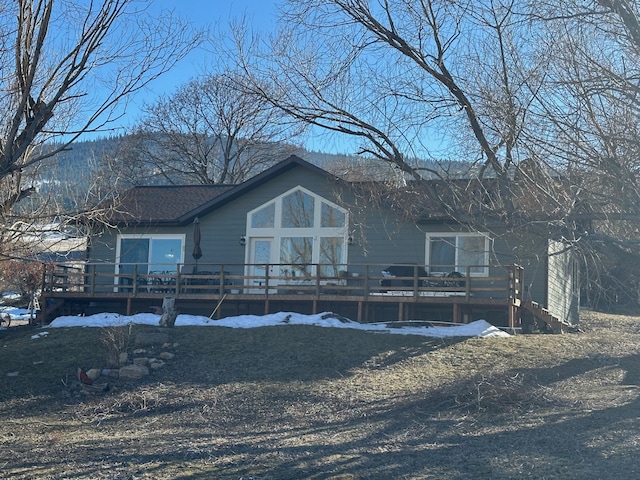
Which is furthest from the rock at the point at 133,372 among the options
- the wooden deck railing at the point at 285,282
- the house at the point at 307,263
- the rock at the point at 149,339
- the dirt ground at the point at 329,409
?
the wooden deck railing at the point at 285,282

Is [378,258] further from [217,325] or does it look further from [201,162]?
[201,162]

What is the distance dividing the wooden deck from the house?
0.11 ft

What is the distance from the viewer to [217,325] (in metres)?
18.3

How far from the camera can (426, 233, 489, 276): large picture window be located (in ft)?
67.2

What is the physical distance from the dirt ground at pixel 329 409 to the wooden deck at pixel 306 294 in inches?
73.7

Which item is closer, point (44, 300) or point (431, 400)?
point (431, 400)

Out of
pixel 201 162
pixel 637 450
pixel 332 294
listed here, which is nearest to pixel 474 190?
pixel 637 450

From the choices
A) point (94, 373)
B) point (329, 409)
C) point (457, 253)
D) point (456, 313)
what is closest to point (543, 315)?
point (456, 313)

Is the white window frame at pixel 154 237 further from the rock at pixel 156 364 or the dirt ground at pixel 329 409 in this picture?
the rock at pixel 156 364

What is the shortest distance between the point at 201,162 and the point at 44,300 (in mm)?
17746

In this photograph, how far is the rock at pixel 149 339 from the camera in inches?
635

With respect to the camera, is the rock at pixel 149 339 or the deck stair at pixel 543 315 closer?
the rock at pixel 149 339

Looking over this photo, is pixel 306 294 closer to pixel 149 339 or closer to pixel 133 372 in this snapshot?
pixel 149 339

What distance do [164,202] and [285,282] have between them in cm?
586
